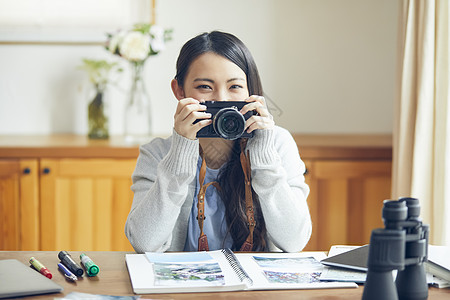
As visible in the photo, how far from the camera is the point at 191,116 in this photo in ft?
4.51

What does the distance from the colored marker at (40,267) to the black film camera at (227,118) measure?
46 cm

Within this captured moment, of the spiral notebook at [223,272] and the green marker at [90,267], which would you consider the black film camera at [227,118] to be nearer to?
the spiral notebook at [223,272]

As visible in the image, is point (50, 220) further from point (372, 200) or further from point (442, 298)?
point (442, 298)

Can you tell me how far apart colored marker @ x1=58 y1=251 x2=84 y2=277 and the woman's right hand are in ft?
1.26

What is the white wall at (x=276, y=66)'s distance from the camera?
9.02 feet

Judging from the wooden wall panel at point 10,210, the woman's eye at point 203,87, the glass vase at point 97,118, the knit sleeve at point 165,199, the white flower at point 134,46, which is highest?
the white flower at point 134,46

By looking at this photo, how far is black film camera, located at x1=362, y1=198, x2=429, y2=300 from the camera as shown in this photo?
87cm

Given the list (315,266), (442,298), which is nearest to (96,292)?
(315,266)

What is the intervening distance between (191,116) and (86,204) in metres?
1.13

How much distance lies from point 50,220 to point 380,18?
1652 mm

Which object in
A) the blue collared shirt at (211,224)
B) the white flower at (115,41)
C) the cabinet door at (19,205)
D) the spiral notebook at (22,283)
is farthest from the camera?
the white flower at (115,41)

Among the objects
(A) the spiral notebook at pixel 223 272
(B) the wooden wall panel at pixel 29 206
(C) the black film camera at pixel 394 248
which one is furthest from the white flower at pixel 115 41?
(C) the black film camera at pixel 394 248

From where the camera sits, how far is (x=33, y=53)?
2.75 m

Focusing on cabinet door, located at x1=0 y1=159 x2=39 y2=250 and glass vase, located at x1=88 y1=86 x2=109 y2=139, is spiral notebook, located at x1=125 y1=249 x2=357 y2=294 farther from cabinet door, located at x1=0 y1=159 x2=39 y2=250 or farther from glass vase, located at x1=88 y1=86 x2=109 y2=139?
glass vase, located at x1=88 y1=86 x2=109 y2=139
